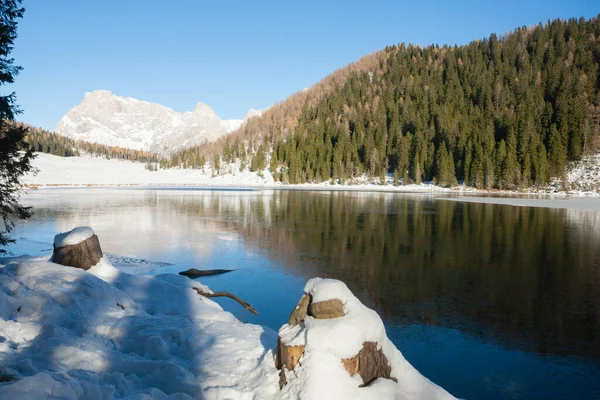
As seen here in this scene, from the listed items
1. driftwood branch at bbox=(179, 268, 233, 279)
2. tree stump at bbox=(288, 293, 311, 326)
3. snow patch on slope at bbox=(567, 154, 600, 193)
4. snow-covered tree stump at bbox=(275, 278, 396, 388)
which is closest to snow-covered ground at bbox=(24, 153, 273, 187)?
snow patch on slope at bbox=(567, 154, 600, 193)

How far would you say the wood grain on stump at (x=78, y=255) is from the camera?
9.65 m

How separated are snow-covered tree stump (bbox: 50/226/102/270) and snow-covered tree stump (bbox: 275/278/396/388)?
723 cm

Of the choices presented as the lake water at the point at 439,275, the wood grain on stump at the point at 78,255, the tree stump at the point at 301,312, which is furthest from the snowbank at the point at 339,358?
the wood grain on stump at the point at 78,255

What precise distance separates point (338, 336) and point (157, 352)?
3107mm

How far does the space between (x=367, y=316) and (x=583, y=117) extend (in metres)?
124

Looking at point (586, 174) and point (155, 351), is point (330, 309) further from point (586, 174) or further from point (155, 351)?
point (586, 174)

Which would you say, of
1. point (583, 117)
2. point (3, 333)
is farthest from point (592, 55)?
point (3, 333)

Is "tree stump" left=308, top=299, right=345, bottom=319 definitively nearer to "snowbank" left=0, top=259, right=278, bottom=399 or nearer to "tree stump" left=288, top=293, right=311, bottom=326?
"tree stump" left=288, top=293, right=311, bottom=326

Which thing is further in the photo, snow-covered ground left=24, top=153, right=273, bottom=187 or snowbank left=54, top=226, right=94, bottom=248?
snow-covered ground left=24, top=153, right=273, bottom=187

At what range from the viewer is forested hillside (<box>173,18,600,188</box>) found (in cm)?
9231

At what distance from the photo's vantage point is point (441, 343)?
8250 mm

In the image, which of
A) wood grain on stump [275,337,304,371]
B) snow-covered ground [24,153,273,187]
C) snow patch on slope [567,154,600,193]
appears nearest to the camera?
wood grain on stump [275,337,304,371]

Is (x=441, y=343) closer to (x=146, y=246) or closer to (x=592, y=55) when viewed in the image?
(x=146, y=246)

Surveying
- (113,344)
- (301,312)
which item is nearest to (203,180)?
(113,344)
